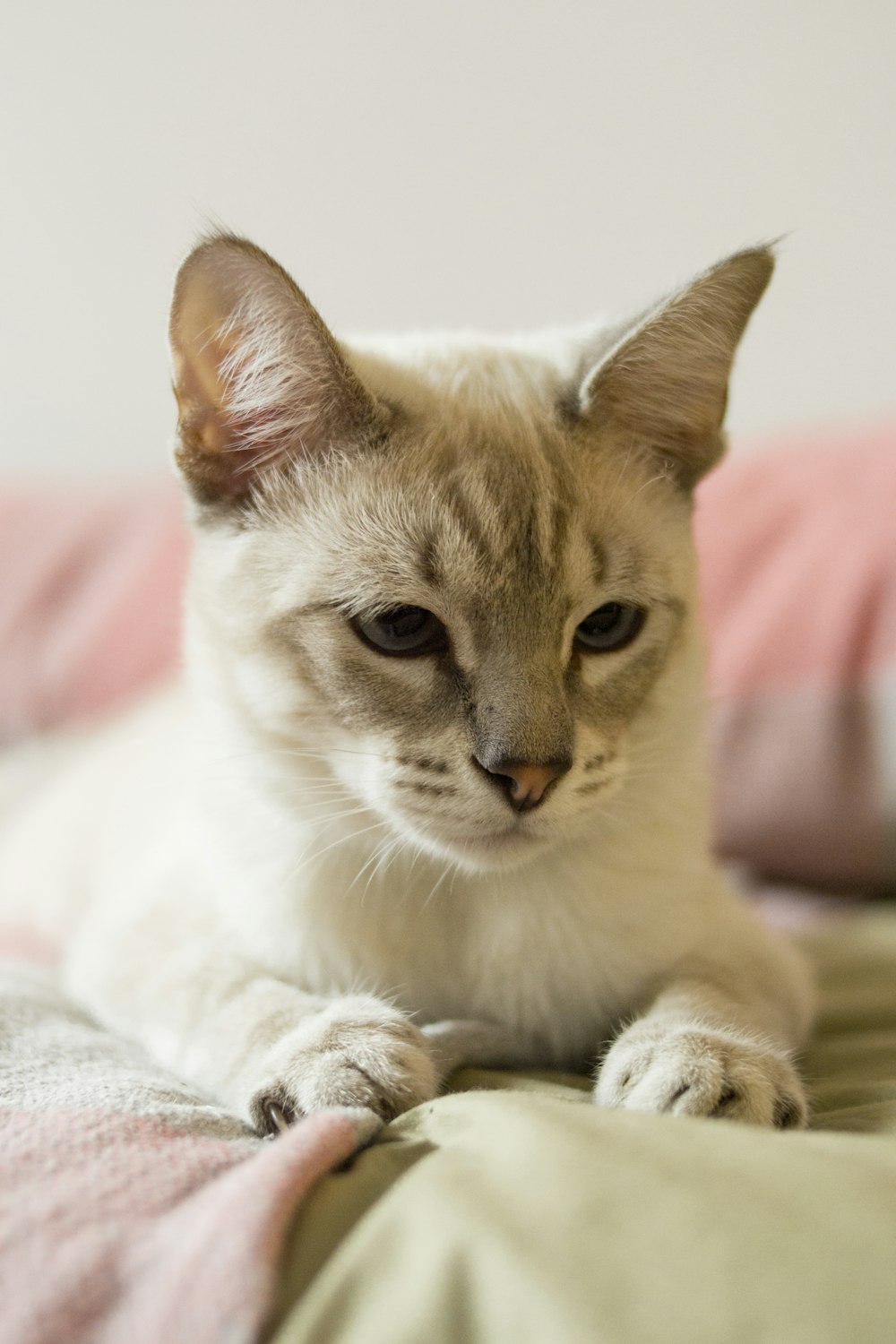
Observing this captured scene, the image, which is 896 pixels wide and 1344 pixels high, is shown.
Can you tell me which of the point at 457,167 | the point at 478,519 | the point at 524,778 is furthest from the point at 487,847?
the point at 457,167

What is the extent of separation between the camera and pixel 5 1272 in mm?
803

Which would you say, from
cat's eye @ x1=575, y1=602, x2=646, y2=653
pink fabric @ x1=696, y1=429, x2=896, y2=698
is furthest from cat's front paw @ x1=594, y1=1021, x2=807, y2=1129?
pink fabric @ x1=696, y1=429, x2=896, y2=698

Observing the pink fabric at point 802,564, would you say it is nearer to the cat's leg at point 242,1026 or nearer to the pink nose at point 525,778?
the pink nose at point 525,778

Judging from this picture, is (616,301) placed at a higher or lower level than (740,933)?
higher

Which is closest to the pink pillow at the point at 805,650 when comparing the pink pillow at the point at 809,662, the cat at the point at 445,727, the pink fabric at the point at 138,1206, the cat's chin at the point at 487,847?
the pink pillow at the point at 809,662

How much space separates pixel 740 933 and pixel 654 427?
0.65 metres

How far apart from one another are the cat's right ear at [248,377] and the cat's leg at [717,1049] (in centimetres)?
73

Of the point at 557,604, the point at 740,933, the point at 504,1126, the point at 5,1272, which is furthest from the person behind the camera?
the point at 740,933

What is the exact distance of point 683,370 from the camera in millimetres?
1353

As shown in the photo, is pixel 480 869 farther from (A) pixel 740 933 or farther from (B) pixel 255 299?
(B) pixel 255 299

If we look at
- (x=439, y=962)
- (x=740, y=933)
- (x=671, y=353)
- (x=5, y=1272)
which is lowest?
(x=740, y=933)

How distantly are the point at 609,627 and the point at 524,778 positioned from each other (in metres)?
0.26

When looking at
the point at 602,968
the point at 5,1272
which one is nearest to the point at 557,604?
the point at 602,968

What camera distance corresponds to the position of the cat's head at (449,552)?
1184mm
